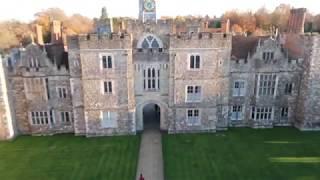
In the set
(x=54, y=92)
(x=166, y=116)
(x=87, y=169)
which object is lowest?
(x=87, y=169)

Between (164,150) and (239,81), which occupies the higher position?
(239,81)

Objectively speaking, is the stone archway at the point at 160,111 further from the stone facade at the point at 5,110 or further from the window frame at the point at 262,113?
the stone facade at the point at 5,110

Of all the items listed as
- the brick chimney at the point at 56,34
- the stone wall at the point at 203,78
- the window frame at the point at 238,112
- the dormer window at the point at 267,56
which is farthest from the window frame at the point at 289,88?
the brick chimney at the point at 56,34

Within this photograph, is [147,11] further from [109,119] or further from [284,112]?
[284,112]

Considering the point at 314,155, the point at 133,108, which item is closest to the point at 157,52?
the point at 133,108

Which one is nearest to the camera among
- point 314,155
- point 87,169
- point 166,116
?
Result: point 87,169

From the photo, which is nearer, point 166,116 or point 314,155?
point 314,155

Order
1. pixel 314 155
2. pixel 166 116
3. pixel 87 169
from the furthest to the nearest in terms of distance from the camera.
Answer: pixel 166 116, pixel 314 155, pixel 87 169

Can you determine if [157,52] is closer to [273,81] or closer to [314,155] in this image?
[273,81]
